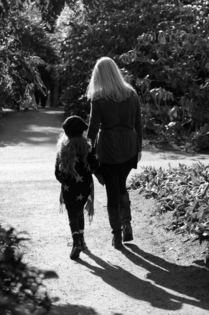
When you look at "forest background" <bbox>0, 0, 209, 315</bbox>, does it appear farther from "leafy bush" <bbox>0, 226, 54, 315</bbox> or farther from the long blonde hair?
the long blonde hair

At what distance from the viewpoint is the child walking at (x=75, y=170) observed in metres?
6.19

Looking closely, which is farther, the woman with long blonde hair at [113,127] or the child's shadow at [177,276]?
the woman with long blonde hair at [113,127]

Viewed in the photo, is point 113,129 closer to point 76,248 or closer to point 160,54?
point 76,248

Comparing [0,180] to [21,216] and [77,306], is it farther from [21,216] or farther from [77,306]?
[77,306]

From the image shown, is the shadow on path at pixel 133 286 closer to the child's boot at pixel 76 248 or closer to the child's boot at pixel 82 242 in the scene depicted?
the child's boot at pixel 76 248

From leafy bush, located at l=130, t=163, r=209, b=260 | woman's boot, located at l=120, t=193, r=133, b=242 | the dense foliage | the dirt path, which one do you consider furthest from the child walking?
the dense foliage

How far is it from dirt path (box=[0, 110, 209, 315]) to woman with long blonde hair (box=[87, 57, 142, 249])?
0.46 m

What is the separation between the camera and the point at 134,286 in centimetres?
549

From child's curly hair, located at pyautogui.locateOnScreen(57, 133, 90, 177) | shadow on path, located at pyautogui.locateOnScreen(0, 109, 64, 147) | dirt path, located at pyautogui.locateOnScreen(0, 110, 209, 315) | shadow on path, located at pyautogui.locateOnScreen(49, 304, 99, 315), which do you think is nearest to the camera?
shadow on path, located at pyautogui.locateOnScreen(49, 304, 99, 315)

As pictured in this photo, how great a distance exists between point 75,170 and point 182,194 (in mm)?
1940

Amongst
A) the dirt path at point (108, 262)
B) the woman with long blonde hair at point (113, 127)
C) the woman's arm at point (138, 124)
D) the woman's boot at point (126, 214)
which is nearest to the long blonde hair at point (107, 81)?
the woman with long blonde hair at point (113, 127)

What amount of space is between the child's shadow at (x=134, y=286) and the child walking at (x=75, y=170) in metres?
0.37

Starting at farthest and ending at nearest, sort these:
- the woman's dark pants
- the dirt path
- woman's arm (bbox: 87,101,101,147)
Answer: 1. the woman's dark pants
2. woman's arm (bbox: 87,101,101,147)
3. the dirt path

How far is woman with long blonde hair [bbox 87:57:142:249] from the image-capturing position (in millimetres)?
6262
